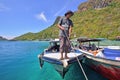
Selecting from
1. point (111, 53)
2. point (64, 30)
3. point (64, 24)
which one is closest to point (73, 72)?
point (111, 53)

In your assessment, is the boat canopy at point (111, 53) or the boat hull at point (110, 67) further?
the boat canopy at point (111, 53)

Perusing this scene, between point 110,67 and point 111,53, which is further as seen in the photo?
point 111,53

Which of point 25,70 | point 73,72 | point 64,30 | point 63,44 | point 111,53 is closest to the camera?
point 64,30

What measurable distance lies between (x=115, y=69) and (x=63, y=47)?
3266mm

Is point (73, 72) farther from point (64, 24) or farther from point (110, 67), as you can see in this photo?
point (64, 24)

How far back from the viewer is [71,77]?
1286cm

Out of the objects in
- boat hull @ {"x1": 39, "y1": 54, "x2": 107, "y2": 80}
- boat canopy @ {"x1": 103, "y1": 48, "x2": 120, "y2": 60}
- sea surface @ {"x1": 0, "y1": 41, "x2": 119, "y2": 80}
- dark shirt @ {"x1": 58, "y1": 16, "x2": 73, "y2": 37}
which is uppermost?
dark shirt @ {"x1": 58, "y1": 16, "x2": 73, "y2": 37}

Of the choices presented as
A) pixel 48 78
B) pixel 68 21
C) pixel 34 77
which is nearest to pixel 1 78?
pixel 34 77

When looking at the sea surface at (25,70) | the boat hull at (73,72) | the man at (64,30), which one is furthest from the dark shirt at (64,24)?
the sea surface at (25,70)

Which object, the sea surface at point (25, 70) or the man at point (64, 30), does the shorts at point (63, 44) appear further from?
the sea surface at point (25, 70)

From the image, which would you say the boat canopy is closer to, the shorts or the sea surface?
the sea surface

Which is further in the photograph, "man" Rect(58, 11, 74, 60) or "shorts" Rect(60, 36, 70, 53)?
"shorts" Rect(60, 36, 70, 53)

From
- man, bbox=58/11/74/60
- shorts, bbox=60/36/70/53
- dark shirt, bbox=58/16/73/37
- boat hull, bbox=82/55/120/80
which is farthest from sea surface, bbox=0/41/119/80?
dark shirt, bbox=58/16/73/37

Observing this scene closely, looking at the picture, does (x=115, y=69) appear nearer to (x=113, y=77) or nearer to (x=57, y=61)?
(x=113, y=77)
